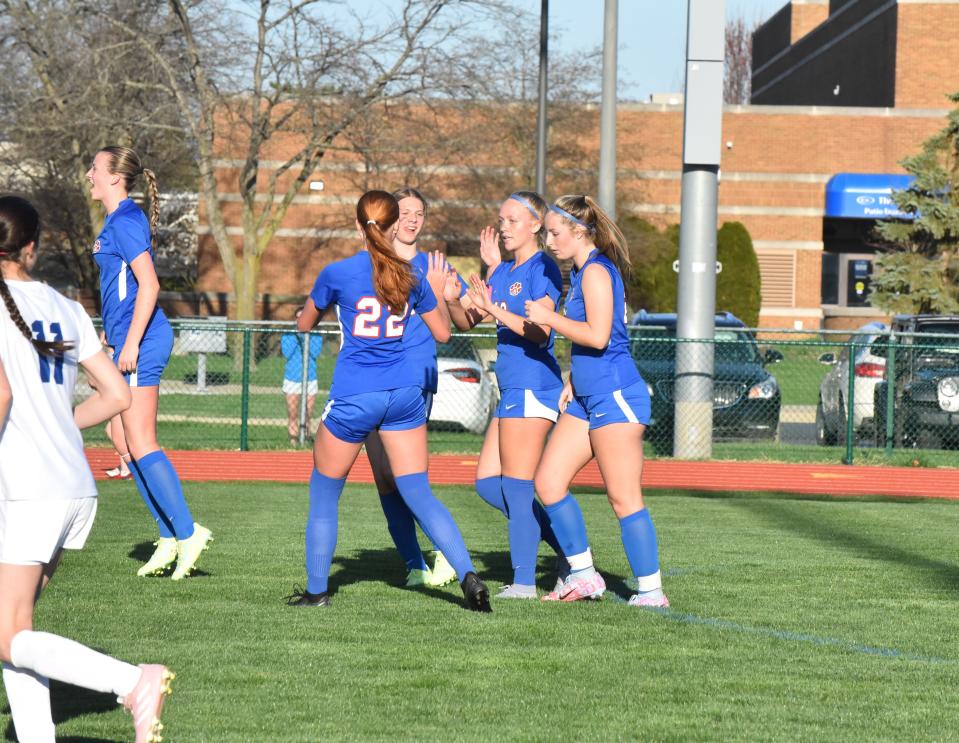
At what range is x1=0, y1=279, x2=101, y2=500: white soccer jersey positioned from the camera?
4.20 metres

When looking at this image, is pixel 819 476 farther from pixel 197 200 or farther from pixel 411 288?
pixel 197 200

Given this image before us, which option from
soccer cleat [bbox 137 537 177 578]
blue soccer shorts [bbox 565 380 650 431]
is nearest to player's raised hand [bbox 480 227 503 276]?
blue soccer shorts [bbox 565 380 650 431]

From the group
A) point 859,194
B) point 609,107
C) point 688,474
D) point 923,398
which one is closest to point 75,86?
point 609,107

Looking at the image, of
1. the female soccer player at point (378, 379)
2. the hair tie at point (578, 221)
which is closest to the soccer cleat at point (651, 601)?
the female soccer player at point (378, 379)

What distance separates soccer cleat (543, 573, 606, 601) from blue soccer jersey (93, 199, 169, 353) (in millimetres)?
2524

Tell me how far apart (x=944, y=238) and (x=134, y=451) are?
86.1ft

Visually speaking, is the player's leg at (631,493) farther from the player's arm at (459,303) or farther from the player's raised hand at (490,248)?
the player's raised hand at (490,248)

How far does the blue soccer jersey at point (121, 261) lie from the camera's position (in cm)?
751

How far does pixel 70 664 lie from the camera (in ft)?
13.7

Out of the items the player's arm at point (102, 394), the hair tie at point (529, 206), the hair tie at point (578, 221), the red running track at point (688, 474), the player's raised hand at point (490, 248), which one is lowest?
the red running track at point (688, 474)

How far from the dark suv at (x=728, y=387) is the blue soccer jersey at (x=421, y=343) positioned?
1076 cm

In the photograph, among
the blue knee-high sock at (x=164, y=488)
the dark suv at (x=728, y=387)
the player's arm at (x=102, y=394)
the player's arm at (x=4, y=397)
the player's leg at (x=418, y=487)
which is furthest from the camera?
the dark suv at (x=728, y=387)

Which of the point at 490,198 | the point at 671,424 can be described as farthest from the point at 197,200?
the point at 671,424

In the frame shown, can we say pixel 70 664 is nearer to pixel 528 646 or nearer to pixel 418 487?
pixel 528 646
